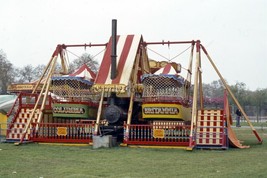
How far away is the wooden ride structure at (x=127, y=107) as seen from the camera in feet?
54.1

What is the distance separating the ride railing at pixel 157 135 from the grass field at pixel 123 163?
1033mm

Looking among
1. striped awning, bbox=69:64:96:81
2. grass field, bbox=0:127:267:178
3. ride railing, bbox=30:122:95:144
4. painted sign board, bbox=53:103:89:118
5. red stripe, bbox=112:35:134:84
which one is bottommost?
grass field, bbox=0:127:267:178

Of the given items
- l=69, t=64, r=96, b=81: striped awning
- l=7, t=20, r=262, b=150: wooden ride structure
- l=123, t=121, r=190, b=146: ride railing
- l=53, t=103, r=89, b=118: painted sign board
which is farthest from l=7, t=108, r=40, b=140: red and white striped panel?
l=123, t=121, r=190, b=146: ride railing

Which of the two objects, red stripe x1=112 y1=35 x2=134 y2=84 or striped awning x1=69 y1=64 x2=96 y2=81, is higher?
red stripe x1=112 y1=35 x2=134 y2=84

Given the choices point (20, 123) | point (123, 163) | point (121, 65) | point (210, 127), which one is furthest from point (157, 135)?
point (20, 123)

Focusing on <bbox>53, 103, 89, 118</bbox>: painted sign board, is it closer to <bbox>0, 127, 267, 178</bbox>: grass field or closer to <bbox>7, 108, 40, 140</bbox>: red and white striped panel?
<bbox>7, 108, 40, 140</bbox>: red and white striped panel

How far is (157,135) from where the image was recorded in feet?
54.0

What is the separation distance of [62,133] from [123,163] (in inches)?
255

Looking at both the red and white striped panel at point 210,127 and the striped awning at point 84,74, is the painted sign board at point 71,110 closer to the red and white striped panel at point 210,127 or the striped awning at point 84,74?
the striped awning at point 84,74

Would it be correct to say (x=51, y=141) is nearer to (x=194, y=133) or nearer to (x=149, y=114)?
(x=149, y=114)

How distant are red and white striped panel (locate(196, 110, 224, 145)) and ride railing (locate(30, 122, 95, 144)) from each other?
385 cm

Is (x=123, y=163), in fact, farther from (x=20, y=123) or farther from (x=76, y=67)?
(x=76, y=67)

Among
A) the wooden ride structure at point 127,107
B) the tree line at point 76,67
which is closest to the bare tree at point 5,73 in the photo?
the tree line at point 76,67

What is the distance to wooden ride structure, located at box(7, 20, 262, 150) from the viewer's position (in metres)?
16.5
